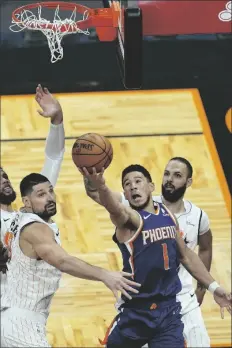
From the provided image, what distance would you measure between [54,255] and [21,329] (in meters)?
0.69

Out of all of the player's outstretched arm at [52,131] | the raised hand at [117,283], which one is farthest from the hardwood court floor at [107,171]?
the raised hand at [117,283]

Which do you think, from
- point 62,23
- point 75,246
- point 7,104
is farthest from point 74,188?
point 62,23

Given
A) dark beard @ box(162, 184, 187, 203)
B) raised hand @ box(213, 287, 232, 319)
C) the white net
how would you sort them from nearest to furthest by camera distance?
raised hand @ box(213, 287, 232, 319) < dark beard @ box(162, 184, 187, 203) < the white net

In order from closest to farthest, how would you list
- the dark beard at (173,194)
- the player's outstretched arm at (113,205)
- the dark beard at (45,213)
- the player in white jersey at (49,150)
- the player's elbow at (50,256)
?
the player's outstretched arm at (113,205) → the player's elbow at (50,256) → the dark beard at (45,213) → the player in white jersey at (49,150) → the dark beard at (173,194)

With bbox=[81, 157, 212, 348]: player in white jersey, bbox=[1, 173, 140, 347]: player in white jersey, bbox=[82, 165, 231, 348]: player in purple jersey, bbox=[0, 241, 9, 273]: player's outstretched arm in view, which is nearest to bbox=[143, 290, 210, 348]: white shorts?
bbox=[81, 157, 212, 348]: player in white jersey

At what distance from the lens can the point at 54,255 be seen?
779cm

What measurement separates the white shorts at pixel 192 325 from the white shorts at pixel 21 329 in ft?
3.99

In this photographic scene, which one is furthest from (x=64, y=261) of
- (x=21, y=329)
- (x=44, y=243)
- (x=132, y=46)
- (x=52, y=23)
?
(x=52, y=23)

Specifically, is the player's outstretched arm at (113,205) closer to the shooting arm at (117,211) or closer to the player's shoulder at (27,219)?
the shooting arm at (117,211)

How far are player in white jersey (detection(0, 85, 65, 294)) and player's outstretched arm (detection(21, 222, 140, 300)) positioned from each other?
43 cm

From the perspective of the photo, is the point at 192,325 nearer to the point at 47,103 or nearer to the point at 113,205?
the point at 113,205

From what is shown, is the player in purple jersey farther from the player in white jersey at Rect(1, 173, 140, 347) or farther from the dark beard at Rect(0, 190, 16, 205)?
the dark beard at Rect(0, 190, 16, 205)

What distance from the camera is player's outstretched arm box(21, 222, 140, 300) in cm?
745

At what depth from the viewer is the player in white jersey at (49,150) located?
859cm
